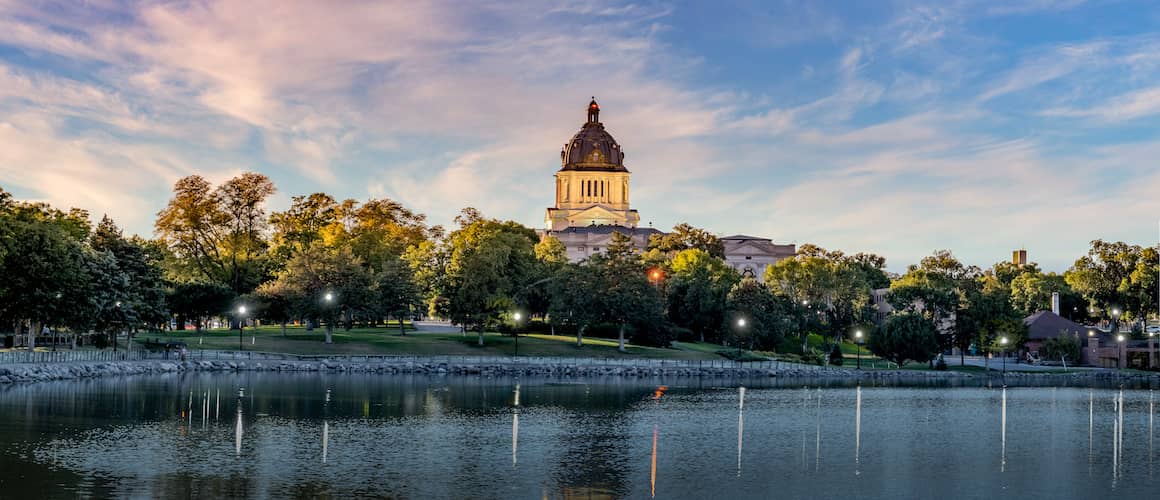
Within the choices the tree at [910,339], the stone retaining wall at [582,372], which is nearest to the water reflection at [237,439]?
the stone retaining wall at [582,372]

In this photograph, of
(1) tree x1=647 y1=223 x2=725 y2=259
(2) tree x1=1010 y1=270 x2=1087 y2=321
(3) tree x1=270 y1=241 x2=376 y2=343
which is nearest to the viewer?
(3) tree x1=270 y1=241 x2=376 y2=343

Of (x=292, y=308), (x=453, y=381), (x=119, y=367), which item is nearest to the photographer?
(x=119, y=367)

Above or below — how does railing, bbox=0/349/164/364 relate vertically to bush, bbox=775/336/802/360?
below

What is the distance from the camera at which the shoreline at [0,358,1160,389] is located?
8506 cm

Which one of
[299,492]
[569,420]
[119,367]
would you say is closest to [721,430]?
Result: [569,420]

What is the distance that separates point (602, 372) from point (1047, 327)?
61.8 m

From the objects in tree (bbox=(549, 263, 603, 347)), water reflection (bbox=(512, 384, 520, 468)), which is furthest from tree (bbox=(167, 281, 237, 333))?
water reflection (bbox=(512, 384, 520, 468))

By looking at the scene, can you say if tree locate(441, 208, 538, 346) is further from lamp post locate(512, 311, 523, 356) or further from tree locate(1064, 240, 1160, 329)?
tree locate(1064, 240, 1160, 329)

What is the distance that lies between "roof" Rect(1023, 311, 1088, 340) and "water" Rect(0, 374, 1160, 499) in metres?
56.0

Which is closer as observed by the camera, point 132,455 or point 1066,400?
point 132,455

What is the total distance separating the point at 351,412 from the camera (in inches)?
2355

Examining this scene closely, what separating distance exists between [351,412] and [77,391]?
17932mm

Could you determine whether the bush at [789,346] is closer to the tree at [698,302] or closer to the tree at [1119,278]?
the tree at [698,302]

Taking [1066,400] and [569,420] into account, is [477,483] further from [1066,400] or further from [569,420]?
[1066,400]
